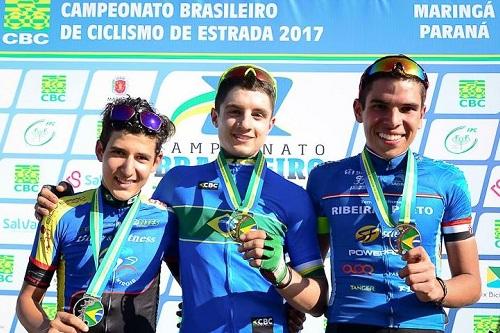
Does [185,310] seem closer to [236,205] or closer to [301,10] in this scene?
[236,205]

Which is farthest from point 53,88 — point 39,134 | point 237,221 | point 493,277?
point 493,277

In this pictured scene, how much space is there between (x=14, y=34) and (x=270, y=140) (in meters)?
2.11

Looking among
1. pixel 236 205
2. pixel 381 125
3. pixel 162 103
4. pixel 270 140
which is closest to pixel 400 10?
→ pixel 270 140

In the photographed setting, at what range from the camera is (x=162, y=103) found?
4141 millimetres

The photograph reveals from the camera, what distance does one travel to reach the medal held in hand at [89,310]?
1.87 metres

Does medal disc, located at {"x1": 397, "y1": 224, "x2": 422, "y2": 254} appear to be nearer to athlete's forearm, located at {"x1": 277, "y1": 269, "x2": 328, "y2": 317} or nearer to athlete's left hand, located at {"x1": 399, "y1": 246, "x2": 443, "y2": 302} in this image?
athlete's left hand, located at {"x1": 399, "y1": 246, "x2": 443, "y2": 302}

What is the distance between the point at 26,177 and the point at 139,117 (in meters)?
2.32

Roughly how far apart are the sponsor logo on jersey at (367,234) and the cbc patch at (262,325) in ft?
1.46

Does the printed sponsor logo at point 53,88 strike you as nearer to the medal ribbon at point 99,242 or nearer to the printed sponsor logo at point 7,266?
the printed sponsor logo at point 7,266

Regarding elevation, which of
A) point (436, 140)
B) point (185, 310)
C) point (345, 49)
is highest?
point (345, 49)

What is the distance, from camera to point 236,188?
2162 millimetres

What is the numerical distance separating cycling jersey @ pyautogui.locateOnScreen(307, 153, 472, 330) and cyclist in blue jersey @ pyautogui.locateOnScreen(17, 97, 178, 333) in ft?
2.18

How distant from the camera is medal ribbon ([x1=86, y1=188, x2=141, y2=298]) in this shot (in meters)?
1.96

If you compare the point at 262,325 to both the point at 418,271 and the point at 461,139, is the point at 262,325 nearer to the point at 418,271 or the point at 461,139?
the point at 418,271
